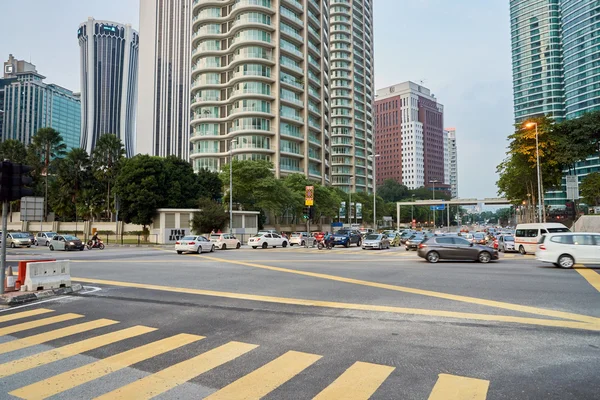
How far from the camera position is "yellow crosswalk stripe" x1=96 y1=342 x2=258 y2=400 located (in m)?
4.37

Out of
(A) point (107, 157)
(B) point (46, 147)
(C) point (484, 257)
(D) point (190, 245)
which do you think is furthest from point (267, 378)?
(B) point (46, 147)

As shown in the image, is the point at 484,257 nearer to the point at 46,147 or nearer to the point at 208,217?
the point at 208,217

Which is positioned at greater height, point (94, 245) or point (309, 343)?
point (309, 343)

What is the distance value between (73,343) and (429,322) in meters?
6.08

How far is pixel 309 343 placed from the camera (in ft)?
20.5

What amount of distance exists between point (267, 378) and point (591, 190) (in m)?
56.7

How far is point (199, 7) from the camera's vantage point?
79.5 meters

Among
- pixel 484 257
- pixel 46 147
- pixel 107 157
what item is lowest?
pixel 484 257

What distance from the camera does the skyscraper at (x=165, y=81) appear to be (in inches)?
5453

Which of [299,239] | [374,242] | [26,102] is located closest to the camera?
[374,242]

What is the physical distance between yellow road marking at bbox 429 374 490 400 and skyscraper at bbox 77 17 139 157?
7424 inches

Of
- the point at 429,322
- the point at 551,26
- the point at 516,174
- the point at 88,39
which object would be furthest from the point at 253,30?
the point at 88,39

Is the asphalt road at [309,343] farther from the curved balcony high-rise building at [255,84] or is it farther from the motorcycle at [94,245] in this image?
the curved balcony high-rise building at [255,84]

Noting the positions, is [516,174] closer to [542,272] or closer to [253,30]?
[542,272]
